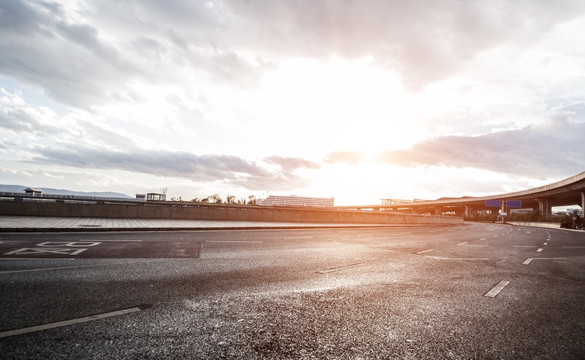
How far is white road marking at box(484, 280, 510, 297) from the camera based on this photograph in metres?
5.96

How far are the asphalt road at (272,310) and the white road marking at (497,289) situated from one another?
50 mm

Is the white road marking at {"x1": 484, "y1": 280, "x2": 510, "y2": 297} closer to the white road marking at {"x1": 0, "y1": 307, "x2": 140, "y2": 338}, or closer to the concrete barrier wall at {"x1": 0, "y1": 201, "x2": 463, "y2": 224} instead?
the white road marking at {"x1": 0, "y1": 307, "x2": 140, "y2": 338}

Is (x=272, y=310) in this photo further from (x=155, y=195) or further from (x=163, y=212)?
(x=155, y=195)

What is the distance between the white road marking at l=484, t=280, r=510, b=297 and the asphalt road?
0.17 feet

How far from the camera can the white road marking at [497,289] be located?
596cm

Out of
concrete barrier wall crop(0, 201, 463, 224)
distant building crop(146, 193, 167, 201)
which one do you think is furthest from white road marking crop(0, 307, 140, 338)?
distant building crop(146, 193, 167, 201)

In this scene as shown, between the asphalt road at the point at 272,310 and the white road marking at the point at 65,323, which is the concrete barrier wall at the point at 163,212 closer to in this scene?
the asphalt road at the point at 272,310

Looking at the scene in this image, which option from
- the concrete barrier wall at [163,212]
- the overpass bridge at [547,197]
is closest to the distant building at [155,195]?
the concrete barrier wall at [163,212]

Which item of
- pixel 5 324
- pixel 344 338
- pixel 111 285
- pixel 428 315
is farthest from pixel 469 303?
pixel 5 324

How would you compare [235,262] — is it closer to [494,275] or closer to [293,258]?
[293,258]

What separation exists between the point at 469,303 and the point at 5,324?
21.2ft

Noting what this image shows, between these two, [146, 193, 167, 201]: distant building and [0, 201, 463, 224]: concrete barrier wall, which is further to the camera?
[146, 193, 167, 201]: distant building

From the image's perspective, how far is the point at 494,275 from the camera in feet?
26.3

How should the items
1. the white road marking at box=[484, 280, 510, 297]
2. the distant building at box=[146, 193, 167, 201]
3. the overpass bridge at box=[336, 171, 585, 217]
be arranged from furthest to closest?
the overpass bridge at box=[336, 171, 585, 217] → the distant building at box=[146, 193, 167, 201] → the white road marking at box=[484, 280, 510, 297]
